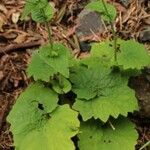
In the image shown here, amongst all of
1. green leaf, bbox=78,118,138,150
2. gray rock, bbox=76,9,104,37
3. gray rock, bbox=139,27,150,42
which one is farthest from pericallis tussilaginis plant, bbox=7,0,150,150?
gray rock, bbox=76,9,104,37

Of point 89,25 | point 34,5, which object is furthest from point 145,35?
point 34,5

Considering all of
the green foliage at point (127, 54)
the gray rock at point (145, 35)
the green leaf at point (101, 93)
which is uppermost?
the green foliage at point (127, 54)

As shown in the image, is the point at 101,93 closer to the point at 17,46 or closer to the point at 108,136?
Result: the point at 108,136

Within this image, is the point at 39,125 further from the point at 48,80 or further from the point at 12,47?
the point at 12,47

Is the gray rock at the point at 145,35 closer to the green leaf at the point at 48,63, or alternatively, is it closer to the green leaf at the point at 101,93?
the green leaf at the point at 101,93

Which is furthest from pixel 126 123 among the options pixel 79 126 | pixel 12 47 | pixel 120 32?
pixel 12 47

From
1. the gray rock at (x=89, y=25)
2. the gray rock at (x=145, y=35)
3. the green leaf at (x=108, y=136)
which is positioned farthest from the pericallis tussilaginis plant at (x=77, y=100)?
the gray rock at (x=89, y=25)
